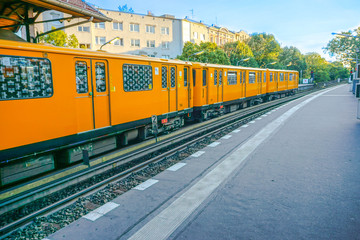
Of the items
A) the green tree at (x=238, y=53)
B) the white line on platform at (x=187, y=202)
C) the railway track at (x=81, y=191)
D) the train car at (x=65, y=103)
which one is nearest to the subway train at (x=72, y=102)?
the train car at (x=65, y=103)

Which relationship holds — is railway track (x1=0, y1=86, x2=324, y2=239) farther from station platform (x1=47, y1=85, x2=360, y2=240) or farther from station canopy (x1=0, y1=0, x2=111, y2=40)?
station canopy (x1=0, y1=0, x2=111, y2=40)

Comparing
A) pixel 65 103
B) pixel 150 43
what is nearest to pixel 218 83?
pixel 65 103

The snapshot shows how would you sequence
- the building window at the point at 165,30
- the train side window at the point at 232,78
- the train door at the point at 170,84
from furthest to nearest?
the building window at the point at 165,30 < the train side window at the point at 232,78 < the train door at the point at 170,84

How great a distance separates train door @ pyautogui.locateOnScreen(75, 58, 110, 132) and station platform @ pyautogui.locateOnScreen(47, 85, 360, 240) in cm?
238

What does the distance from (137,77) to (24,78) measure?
3742 mm

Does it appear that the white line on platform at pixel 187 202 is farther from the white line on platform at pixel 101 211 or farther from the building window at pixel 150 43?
the building window at pixel 150 43

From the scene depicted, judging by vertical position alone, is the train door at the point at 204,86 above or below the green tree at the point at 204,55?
below

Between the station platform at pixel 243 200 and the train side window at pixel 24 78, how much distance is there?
113 inches

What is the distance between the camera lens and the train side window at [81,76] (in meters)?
6.75

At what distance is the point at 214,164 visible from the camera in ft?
23.9

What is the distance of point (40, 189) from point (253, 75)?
1791cm

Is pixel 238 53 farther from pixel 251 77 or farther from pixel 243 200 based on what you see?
pixel 243 200

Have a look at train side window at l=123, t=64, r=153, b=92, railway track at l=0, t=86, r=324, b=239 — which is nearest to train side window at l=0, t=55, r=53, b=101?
Result: railway track at l=0, t=86, r=324, b=239

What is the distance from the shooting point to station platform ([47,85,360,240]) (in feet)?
13.4
